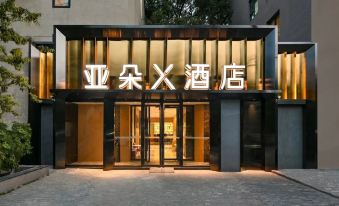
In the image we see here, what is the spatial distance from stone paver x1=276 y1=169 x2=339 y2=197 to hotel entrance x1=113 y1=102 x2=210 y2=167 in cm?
417

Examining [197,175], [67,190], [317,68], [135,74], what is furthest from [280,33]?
[67,190]

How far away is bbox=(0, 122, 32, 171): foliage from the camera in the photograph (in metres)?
14.5

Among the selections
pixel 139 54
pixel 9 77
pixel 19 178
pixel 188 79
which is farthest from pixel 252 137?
pixel 9 77

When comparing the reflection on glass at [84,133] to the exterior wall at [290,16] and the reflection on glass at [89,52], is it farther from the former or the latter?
the exterior wall at [290,16]

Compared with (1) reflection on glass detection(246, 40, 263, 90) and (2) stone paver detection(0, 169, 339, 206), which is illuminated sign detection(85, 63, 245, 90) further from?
(2) stone paver detection(0, 169, 339, 206)

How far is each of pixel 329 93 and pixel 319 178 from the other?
5376 mm

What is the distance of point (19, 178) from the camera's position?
14.5m

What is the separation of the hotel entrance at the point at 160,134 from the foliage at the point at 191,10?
92.9 feet

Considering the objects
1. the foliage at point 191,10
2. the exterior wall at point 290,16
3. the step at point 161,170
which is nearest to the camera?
the step at point 161,170

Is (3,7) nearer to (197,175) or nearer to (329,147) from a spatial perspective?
(197,175)

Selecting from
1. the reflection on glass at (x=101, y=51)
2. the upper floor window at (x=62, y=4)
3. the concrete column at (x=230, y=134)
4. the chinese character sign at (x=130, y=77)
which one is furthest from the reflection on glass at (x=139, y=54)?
the upper floor window at (x=62, y=4)

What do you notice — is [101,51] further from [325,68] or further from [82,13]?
[325,68]

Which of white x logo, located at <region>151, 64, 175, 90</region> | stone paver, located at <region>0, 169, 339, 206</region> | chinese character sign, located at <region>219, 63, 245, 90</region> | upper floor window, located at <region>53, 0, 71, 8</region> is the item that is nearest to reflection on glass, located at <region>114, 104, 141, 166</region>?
white x logo, located at <region>151, 64, 175, 90</region>

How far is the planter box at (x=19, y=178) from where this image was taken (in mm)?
13133
